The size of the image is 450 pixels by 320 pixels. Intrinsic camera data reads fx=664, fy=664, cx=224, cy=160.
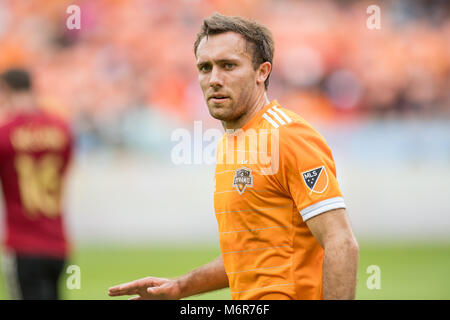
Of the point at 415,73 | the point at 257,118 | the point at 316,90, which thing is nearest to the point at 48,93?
the point at 316,90

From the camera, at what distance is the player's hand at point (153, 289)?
3.05 m

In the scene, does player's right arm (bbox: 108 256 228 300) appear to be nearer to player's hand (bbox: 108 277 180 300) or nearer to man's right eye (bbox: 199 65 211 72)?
player's hand (bbox: 108 277 180 300)

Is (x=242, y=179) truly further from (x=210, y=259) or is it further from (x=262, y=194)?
(x=210, y=259)

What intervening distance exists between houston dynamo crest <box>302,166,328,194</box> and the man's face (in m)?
0.54

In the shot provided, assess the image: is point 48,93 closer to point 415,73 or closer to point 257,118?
point 415,73

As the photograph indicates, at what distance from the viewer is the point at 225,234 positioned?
2.82 m

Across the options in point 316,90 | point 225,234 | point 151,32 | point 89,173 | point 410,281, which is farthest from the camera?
point 151,32

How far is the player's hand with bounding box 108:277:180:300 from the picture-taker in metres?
3.05

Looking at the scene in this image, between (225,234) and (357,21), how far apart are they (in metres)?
13.4

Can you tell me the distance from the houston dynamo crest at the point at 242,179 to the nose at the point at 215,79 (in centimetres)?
39

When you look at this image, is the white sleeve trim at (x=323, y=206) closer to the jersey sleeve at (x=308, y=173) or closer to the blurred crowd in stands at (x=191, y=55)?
the jersey sleeve at (x=308, y=173)

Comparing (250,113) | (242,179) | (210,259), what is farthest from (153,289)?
(210,259)

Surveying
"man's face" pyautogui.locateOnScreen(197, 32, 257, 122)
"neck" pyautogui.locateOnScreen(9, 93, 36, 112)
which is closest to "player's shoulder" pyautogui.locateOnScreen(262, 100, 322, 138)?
"man's face" pyautogui.locateOnScreen(197, 32, 257, 122)

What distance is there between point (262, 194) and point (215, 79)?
56 centimetres
